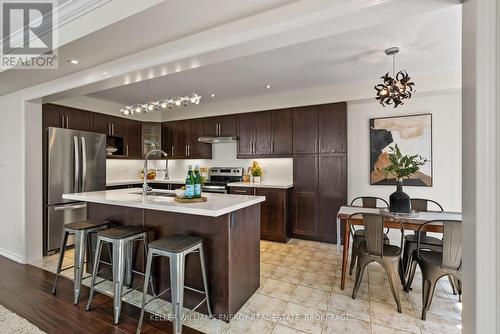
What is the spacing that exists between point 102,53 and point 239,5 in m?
1.51

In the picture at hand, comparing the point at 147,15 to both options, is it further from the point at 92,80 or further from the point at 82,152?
the point at 82,152

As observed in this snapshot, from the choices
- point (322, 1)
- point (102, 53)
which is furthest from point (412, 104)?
point (102, 53)

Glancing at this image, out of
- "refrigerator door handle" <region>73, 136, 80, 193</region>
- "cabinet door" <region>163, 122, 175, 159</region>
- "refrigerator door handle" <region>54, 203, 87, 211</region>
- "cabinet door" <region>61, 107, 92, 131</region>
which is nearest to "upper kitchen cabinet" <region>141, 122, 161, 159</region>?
"cabinet door" <region>163, 122, 175, 159</region>

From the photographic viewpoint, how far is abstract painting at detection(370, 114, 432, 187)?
3729 mm

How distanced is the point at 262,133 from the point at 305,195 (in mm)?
1420

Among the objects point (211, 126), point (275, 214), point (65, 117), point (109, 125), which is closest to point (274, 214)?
point (275, 214)

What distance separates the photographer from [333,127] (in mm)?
4082

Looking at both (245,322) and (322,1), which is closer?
(322,1)

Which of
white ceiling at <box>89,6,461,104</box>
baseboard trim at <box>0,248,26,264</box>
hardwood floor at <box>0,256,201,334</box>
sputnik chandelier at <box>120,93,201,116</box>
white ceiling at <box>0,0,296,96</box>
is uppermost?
white ceiling at <box>89,6,461,104</box>

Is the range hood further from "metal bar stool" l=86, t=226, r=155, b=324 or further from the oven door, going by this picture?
"metal bar stool" l=86, t=226, r=155, b=324

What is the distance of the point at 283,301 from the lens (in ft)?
7.84

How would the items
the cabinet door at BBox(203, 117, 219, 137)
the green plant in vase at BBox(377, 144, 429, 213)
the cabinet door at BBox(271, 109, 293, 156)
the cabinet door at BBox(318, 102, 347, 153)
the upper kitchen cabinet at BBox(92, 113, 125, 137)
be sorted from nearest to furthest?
the green plant in vase at BBox(377, 144, 429, 213), the cabinet door at BBox(318, 102, 347, 153), the cabinet door at BBox(271, 109, 293, 156), the upper kitchen cabinet at BBox(92, 113, 125, 137), the cabinet door at BBox(203, 117, 219, 137)

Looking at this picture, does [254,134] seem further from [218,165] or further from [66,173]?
[66,173]
